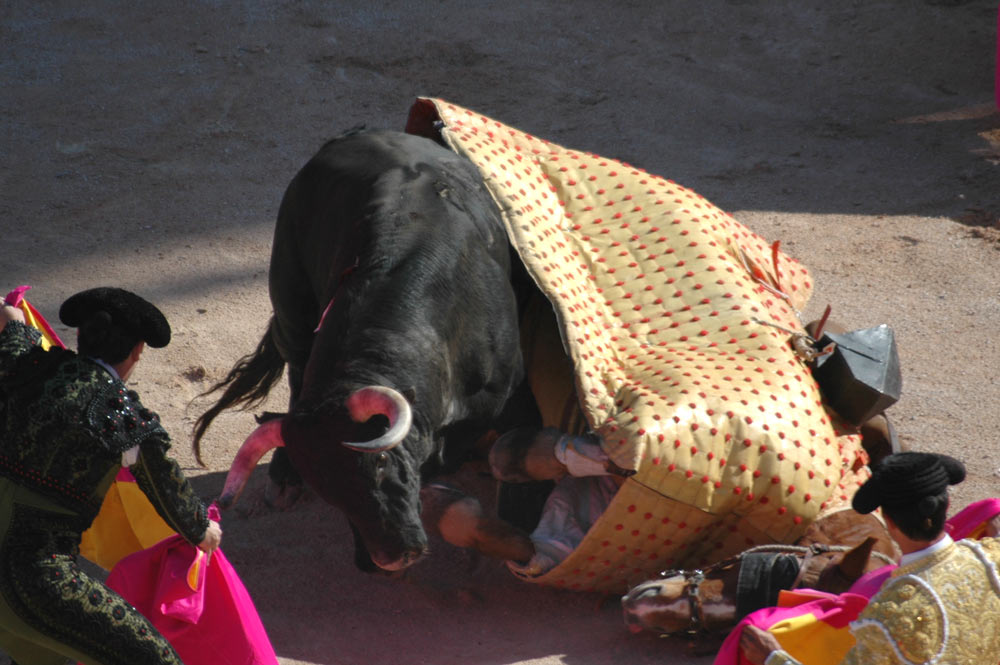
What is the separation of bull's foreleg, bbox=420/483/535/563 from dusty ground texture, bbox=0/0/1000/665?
10.5 inches

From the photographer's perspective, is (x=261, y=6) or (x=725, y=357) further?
(x=261, y=6)

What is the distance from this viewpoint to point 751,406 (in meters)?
3.84

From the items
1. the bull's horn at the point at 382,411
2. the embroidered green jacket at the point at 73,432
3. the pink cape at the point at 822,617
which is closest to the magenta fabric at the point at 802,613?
the pink cape at the point at 822,617

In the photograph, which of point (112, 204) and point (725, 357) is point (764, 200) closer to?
point (725, 357)

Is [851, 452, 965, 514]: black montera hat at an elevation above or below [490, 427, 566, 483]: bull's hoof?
above

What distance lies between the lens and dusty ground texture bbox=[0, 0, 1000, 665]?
4.19 m

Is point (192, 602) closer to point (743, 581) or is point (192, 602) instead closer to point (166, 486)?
point (166, 486)

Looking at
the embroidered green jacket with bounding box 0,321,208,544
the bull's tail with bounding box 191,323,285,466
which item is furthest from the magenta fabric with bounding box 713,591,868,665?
the bull's tail with bounding box 191,323,285,466

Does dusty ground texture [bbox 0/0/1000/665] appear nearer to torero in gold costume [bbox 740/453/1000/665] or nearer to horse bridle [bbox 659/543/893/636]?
horse bridle [bbox 659/543/893/636]

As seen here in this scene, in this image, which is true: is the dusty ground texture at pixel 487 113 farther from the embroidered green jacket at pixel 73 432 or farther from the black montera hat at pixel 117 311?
the black montera hat at pixel 117 311

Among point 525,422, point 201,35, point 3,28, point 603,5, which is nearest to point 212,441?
point 525,422

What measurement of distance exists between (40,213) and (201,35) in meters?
2.74

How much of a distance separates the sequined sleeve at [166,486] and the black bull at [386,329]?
53 cm

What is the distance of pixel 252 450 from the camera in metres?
3.62
